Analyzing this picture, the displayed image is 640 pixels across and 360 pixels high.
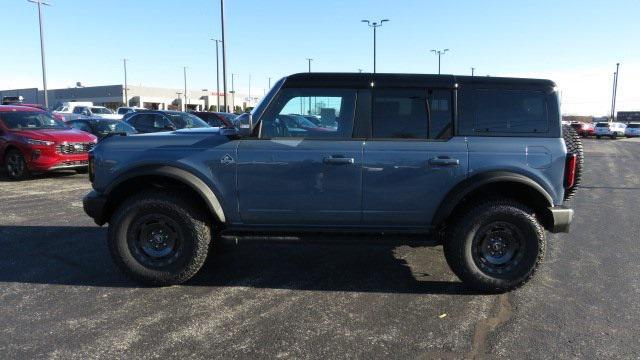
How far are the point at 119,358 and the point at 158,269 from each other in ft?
4.37

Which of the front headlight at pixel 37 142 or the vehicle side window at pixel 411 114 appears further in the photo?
the front headlight at pixel 37 142

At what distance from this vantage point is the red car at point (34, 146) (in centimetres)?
1073

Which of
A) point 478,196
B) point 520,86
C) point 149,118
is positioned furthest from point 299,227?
point 149,118

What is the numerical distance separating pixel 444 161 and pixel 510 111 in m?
0.76

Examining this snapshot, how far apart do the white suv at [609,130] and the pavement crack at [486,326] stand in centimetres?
4160

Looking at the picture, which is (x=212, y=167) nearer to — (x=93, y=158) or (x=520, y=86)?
(x=93, y=158)

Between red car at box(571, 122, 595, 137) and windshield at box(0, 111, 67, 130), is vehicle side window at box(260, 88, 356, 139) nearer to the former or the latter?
windshield at box(0, 111, 67, 130)

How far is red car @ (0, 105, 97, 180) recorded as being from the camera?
35.2ft

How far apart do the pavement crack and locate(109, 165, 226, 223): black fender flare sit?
2.32 m

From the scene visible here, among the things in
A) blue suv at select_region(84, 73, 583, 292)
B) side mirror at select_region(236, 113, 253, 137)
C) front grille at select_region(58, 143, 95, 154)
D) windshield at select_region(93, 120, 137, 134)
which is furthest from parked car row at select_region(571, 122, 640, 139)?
side mirror at select_region(236, 113, 253, 137)

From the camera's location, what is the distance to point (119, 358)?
126 inches

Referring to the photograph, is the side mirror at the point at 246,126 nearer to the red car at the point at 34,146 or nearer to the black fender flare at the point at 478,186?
the black fender flare at the point at 478,186

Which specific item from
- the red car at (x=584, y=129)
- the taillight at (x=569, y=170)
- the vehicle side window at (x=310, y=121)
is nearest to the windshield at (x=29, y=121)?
the vehicle side window at (x=310, y=121)

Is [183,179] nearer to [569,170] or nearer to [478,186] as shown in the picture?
[478,186]
